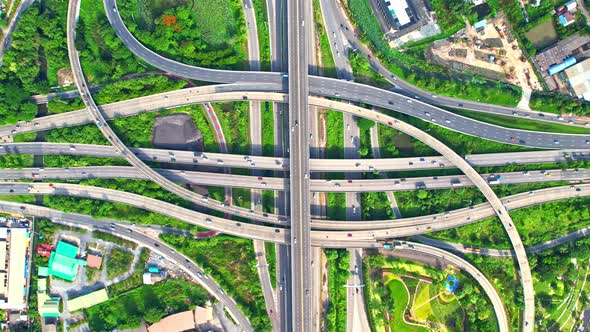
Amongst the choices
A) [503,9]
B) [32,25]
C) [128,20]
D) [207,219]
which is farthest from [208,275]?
[503,9]

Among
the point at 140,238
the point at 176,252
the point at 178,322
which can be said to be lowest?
the point at 178,322

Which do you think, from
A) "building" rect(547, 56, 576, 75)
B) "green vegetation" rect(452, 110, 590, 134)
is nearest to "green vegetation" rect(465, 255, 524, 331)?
"green vegetation" rect(452, 110, 590, 134)

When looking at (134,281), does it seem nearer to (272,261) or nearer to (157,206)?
(157,206)

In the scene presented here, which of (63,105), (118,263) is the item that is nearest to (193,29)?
(63,105)

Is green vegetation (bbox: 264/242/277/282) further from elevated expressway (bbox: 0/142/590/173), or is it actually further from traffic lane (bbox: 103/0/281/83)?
traffic lane (bbox: 103/0/281/83)

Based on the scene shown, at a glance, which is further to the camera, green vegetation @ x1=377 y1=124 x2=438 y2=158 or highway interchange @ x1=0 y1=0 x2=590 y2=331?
green vegetation @ x1=377 y1=124 x2=438 y2=158

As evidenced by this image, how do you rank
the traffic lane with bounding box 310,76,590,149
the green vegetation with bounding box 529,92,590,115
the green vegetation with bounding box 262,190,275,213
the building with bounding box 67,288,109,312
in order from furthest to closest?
the green vegetation with bounding box 262,190,275,213 → the building with bounding box 67,288,109,312 → the traffic lane with bounding box 310,76,590,149 → the green vegetation with bounding box 529,92,590,115
